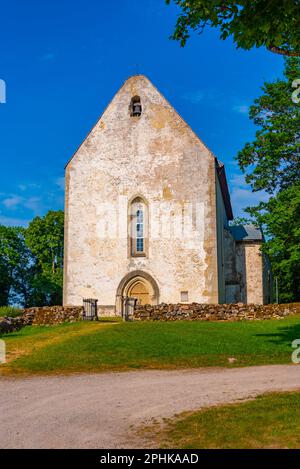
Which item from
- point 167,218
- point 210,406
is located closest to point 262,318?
point 167,218

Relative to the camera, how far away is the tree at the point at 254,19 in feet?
37.0

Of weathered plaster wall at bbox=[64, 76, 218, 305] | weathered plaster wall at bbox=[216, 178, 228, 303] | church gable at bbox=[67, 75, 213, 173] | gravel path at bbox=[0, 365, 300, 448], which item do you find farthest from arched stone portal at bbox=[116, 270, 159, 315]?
gravel path at bbox=[0, 365, 300, 448]

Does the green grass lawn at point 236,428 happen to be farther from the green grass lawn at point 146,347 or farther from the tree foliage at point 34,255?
the tree foliage at point 34,255

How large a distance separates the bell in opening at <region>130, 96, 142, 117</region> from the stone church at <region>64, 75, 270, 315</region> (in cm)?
7

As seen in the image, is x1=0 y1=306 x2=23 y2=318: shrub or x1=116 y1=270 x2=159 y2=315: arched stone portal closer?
x1=0 y1=306 x2=23 y2=318: shrub

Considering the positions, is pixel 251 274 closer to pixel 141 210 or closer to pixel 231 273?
pixel 231 273

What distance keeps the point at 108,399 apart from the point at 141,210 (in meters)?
22.5

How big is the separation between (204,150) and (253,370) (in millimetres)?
20403

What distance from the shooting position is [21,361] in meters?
16.6

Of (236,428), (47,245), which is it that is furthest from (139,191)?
(47,245)

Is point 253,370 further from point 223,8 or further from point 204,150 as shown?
point 204,150

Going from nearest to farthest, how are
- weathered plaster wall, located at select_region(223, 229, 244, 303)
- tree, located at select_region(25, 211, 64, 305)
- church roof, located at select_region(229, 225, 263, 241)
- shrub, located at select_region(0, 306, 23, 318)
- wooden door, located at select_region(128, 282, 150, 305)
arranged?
shrub, located at select_region(0, 306, 23, 318)
wooden door, located at select_region(128, 282, 150, 305)
weathered plaster wall, located at select_region(223, 229, 244, 303)
church roof, located at select_region(229, 225, 263, 241)
tree, located at select_region(25, 211, 64, 305)

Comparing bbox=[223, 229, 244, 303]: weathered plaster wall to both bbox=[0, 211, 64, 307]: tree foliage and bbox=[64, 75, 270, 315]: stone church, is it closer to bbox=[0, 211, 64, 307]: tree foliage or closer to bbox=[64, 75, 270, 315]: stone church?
bbox=[64, 75, 270, 315]: stone church

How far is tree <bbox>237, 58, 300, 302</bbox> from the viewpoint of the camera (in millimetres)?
31391
